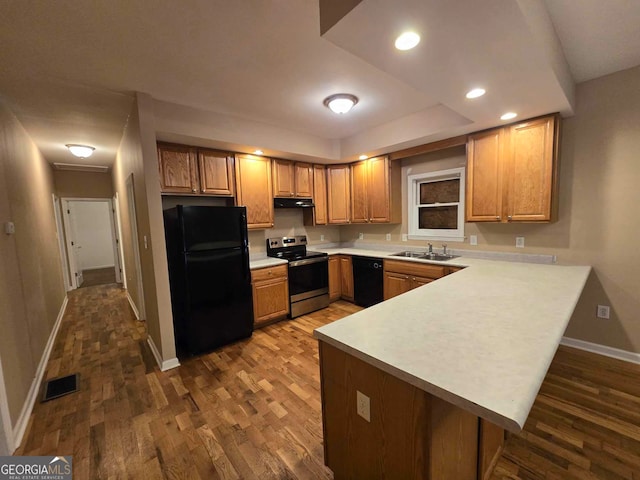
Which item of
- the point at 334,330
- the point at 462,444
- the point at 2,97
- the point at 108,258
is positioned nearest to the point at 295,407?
the point at 334,330

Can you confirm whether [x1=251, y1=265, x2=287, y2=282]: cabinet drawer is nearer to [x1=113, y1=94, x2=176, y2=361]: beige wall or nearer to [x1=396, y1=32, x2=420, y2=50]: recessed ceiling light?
[x1=113, y1=94, x2=176, y2=361]: beige wall

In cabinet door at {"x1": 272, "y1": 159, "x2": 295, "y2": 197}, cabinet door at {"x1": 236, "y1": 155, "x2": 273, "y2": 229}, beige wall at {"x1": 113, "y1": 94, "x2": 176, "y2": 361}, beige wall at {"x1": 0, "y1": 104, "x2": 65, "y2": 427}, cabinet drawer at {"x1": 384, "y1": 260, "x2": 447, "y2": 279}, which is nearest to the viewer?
beige wall at {"x1": 0, "y1": 104, "x2": 65, "y2": 427}

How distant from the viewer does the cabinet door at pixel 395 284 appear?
341 centimetres

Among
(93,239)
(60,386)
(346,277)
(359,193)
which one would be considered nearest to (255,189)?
(359,193)

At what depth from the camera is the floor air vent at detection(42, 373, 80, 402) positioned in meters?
2.26

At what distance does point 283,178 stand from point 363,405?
329 centimetres

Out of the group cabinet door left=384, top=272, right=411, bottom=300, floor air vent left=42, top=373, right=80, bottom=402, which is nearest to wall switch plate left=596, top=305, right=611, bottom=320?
cabinet door left=384, top=272, right=411, bottom=300

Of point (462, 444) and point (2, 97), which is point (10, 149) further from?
point (462, 444)

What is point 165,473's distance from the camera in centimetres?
152

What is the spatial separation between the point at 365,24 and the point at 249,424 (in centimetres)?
248

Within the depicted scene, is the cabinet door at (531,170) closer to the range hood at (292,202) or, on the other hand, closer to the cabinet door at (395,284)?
the cabinet door at (395,284)

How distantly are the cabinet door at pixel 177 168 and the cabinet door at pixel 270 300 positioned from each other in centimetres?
142

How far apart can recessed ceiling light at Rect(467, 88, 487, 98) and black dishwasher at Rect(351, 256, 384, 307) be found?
2192mm

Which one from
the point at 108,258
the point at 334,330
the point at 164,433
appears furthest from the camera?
the point at 108,258
